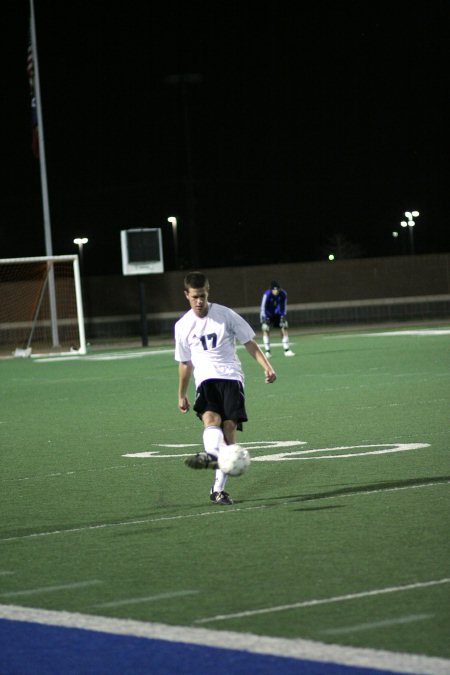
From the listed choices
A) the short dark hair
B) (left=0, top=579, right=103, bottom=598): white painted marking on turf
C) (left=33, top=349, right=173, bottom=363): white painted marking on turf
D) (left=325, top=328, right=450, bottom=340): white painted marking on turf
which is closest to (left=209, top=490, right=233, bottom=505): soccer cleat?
the short dark hair

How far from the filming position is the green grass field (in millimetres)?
6551

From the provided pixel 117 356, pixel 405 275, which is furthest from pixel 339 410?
pixel 405 275

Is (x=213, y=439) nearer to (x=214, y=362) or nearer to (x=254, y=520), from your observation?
(x=214, y=362)

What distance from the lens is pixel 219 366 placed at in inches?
404

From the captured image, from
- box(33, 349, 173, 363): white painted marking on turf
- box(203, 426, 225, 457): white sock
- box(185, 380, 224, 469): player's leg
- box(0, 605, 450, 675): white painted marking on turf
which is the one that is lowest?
box(33, 349, 173, 363): white painted marking on turf

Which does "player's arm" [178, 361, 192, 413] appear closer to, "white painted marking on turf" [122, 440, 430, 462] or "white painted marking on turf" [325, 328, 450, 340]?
"white painted marking on turf" [122, 440, 430, 462]

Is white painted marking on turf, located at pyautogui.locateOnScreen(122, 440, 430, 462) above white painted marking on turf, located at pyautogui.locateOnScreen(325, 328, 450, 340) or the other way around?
above

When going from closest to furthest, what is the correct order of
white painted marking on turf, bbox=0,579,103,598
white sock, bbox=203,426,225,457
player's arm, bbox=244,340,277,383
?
white painted marking on turf, bbox=0,579,103,598, white sock, bbox=203,426,225,457, player's arm, bbox=244,340,277,383

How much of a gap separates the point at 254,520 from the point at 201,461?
56 cm

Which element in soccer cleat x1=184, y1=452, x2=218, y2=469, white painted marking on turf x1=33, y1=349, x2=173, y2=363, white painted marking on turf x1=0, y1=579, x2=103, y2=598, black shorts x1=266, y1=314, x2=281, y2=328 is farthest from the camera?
white painted marking on turf x1=33, y1=349, x2=173, y2=363

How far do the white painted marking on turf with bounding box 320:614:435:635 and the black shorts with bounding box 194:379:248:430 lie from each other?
4108 millimetres

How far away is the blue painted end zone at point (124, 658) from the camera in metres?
5.39

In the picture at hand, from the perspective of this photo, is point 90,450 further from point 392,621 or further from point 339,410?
point 392,621

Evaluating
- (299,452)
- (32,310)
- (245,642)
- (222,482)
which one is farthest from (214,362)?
(32,310)
